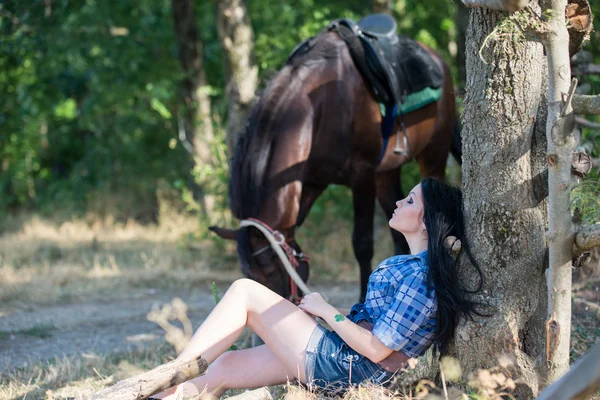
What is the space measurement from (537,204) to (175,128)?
9.37m

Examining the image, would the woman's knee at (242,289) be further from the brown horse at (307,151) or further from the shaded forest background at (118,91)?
the shaded forest background at (118,91)

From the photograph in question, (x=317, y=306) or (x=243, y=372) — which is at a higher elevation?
(x=317, y=306)

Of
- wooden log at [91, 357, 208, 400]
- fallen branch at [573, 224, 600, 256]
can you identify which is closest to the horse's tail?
fallen branch at [573, 224, 600, 256]

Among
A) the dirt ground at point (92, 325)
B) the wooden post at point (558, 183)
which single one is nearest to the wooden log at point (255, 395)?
the wooden post at point (558, 183)

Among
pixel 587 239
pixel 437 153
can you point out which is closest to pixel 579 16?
pixel 587 239

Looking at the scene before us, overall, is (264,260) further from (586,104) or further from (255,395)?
(586,104)

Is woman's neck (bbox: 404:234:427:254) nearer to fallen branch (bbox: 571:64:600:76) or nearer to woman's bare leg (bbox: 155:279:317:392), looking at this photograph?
woman's bare leg (bbox: 155:279:317:392)

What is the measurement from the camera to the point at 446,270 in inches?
112

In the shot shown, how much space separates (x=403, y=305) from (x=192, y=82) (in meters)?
7.34

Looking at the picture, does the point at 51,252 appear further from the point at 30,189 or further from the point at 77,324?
the point at 30,189

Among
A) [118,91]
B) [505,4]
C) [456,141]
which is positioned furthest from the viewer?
[118,91]

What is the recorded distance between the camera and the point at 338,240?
8250 millimetres

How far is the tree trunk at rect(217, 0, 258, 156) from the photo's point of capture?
7.16 metres

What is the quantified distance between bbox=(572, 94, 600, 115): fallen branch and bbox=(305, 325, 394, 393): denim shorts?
1.27 m
